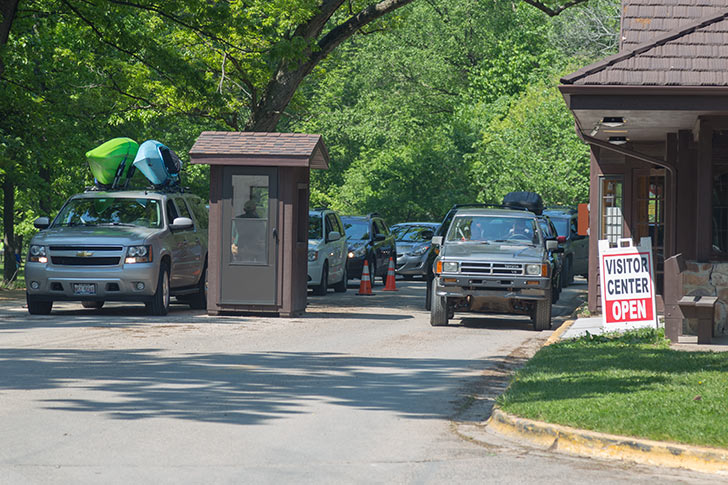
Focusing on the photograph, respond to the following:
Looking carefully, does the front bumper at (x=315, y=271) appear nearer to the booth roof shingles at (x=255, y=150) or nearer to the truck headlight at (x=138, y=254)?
the booth roof shingles at (x=255, y=150)

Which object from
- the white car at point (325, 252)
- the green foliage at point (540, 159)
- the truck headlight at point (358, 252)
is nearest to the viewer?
the white car at point (325, 252)

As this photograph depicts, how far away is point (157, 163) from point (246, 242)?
315 cm

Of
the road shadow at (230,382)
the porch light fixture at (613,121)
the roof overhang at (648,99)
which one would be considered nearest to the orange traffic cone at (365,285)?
the porch light fixture at (613,121)

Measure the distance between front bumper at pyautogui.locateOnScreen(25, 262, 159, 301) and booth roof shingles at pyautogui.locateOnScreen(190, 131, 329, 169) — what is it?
2137 millimetres

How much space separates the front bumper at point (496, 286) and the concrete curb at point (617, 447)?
879 centimetres

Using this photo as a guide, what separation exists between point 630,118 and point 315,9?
11.1m

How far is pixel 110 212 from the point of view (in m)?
19.3

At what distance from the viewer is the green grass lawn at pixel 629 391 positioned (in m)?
8.32

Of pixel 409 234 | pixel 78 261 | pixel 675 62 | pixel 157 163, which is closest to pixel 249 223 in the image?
pixel 78 261

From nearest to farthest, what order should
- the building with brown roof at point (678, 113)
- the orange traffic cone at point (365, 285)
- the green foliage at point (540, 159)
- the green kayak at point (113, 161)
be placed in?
the building with brown roof at point (678, 113) → the green kayak at point (113, 161) → the orange traffic cone at point (365, 285) → the green foliage at point (540, 159)

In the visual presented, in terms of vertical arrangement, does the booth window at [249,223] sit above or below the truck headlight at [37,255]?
above

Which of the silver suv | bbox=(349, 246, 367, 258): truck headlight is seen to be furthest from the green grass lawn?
bbox=(349, 246, 367, 258): truck headlight

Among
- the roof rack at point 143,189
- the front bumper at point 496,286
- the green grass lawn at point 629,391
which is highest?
the roof rack at point 143,189

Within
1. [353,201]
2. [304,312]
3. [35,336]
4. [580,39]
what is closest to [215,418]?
[35,336]
